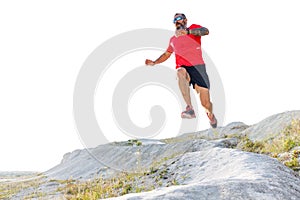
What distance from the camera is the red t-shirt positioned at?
30.3 feet

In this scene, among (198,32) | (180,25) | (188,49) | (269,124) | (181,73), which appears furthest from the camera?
(269,124)

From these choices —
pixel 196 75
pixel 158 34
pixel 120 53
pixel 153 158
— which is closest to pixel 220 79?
pixel 196 75

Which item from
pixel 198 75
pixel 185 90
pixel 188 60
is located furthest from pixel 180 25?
pixel 185 90

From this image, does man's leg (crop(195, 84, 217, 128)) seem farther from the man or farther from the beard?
the beard

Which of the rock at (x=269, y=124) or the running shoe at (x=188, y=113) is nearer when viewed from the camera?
the running shoe at (x=188, y=113)

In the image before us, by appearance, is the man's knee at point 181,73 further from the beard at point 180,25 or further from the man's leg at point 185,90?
the beard at point 180,25

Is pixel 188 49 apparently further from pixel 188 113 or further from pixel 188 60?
pixel 188 113

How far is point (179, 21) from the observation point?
9.12m

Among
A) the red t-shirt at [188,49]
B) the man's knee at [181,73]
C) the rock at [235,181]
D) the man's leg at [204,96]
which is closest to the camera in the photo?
the rock at [235,181]

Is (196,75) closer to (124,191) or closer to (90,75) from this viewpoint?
(124,191)

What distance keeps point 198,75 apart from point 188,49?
80cm

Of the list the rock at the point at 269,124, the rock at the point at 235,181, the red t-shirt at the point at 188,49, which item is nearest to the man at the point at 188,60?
the red t-shirt at the point at 188,49

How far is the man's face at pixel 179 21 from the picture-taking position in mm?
9109

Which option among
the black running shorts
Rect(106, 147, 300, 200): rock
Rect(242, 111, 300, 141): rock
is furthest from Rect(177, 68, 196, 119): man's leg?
Rect(242, 111, 300, 141): rock
